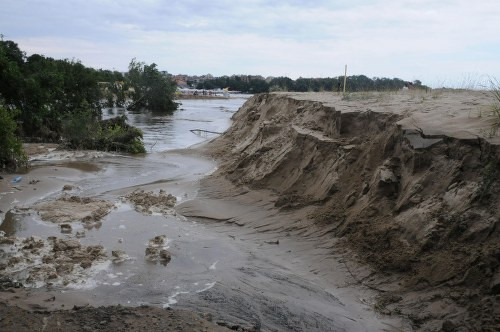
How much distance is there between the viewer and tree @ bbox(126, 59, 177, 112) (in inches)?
2072

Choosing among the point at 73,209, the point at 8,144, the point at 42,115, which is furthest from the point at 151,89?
the point at 73,209

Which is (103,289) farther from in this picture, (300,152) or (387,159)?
(300,152)

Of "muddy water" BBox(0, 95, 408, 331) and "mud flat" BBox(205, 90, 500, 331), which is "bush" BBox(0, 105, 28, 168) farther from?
"mud flat" BBox(205, 90, 500, 331)

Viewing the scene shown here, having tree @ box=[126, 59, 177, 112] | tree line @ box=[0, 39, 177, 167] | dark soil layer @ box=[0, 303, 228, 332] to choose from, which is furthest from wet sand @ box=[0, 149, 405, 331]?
tree @ box=[126, 59, 177, 112]

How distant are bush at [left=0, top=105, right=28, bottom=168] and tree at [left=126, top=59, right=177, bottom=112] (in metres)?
39.6

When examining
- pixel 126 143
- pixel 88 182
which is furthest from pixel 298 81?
pixel 88 182

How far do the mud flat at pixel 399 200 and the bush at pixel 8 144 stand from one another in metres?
5.75

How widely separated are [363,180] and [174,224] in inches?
146

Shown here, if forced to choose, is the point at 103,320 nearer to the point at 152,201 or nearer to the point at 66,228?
the point at 66,228

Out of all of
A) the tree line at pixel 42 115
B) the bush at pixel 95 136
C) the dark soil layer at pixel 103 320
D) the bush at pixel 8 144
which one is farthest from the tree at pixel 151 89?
the dark soil layer at pixel 103 320

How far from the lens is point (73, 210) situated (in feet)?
32.1

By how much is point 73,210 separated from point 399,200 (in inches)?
253

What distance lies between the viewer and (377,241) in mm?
6828

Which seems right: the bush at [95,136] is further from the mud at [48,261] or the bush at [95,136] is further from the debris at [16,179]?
the mud at [48,261]
